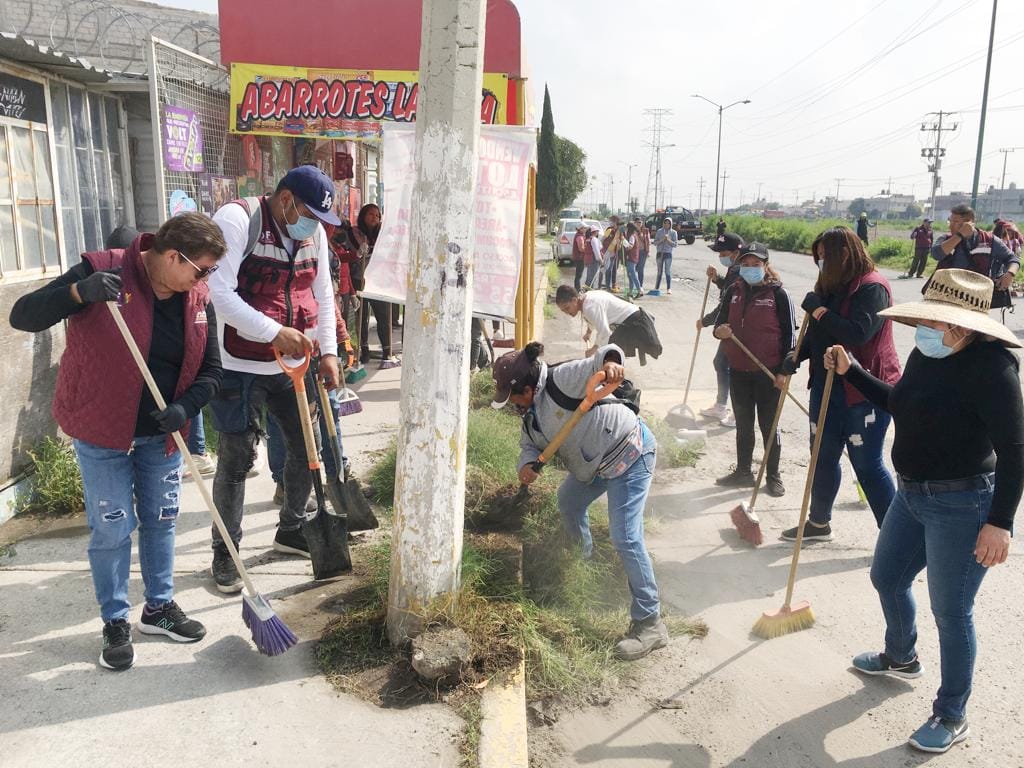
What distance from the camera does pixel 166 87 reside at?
6480 mm

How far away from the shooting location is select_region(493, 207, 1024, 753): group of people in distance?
302 cm

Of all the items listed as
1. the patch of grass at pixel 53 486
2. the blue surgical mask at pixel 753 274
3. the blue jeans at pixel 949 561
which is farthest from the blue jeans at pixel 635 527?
the patch of grass at pixel 53 486

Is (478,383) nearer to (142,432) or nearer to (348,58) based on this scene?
(348,58)

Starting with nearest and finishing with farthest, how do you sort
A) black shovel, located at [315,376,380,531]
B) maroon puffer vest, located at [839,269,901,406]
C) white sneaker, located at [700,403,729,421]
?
1. black shovel, located at [315,376,380,531]
2. maroon puffer vest, located at [839,269,901,406]
3. white sneaker, located at [700,403,729,421]

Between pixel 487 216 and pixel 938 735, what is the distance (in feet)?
14.1

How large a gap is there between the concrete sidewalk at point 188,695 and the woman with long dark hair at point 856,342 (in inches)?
112

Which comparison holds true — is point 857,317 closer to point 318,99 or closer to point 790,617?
point 790,617

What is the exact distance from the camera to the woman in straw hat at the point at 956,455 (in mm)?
2924

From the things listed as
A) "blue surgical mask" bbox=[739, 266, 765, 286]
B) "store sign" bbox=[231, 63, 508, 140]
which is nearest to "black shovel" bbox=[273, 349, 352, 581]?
"blue surgical mask" bbox=[739, 266, 765, 286]

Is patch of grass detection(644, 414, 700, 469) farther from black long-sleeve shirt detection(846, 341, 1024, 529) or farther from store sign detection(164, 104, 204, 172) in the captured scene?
store sign detection(164, 104, 204, 172)

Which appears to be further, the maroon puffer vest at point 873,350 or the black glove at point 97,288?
the maroon puffer vest at point 873,350

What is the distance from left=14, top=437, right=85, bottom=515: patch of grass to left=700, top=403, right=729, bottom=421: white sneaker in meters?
5.69

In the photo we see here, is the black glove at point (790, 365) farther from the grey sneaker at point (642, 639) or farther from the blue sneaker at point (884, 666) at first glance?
the grey sneaker at point (642, 639)

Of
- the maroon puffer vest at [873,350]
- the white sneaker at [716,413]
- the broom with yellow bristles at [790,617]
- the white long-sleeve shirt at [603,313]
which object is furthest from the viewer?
the white sneaker at [716,413]
